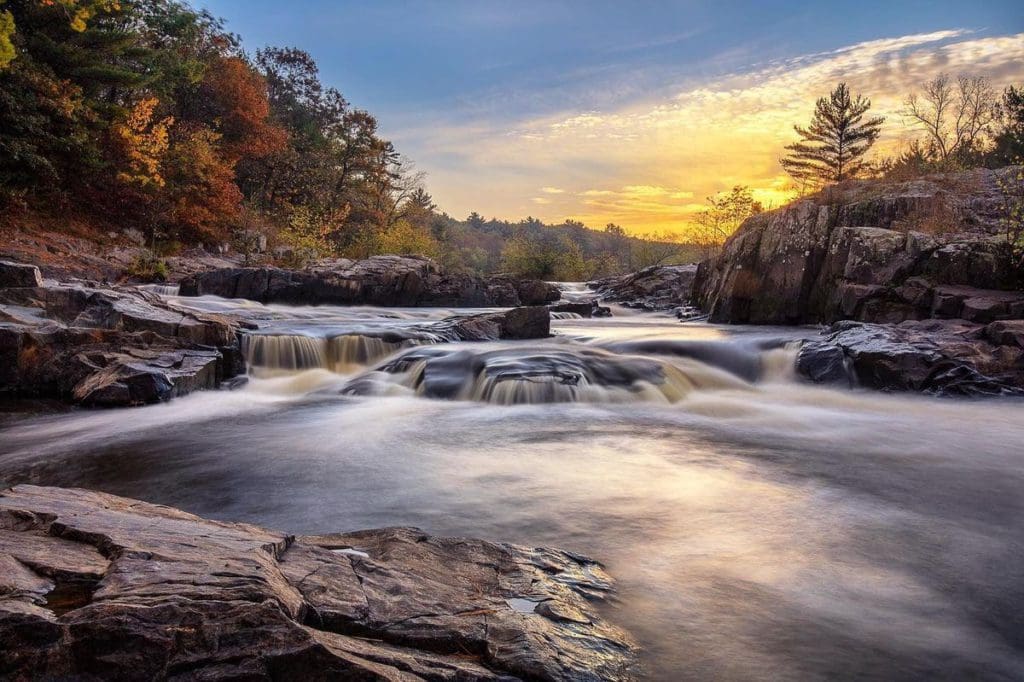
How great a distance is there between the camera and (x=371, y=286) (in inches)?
878

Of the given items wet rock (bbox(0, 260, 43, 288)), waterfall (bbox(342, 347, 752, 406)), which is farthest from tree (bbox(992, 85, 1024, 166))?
wet rock (bbox(0, 260, 43, 288))

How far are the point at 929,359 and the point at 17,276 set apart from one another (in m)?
15.2

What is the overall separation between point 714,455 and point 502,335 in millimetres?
8278

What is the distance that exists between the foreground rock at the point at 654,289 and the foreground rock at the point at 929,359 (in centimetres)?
1383

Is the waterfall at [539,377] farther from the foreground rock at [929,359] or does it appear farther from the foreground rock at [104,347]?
the foreground rock at [104,347]

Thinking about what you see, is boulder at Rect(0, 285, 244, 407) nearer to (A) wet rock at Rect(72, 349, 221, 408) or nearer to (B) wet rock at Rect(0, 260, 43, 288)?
(A) wet rock at Rect(72, 349, 221, 408)

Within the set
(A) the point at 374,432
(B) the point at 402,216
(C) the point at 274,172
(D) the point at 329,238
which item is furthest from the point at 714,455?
(B) the point at 402,216

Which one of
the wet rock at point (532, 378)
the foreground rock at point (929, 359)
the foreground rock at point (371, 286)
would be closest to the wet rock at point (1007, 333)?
the foreground rock at point (929, 359)

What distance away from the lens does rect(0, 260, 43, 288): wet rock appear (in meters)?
9.65

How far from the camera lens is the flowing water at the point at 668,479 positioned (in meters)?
2.69

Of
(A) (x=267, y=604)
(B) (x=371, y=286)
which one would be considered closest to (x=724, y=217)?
(B) (x=371, y=286)

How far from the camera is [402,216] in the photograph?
4484cm

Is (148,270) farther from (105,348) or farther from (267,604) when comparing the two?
(267,604)

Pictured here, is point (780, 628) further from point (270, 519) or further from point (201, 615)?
point (270, 519)
